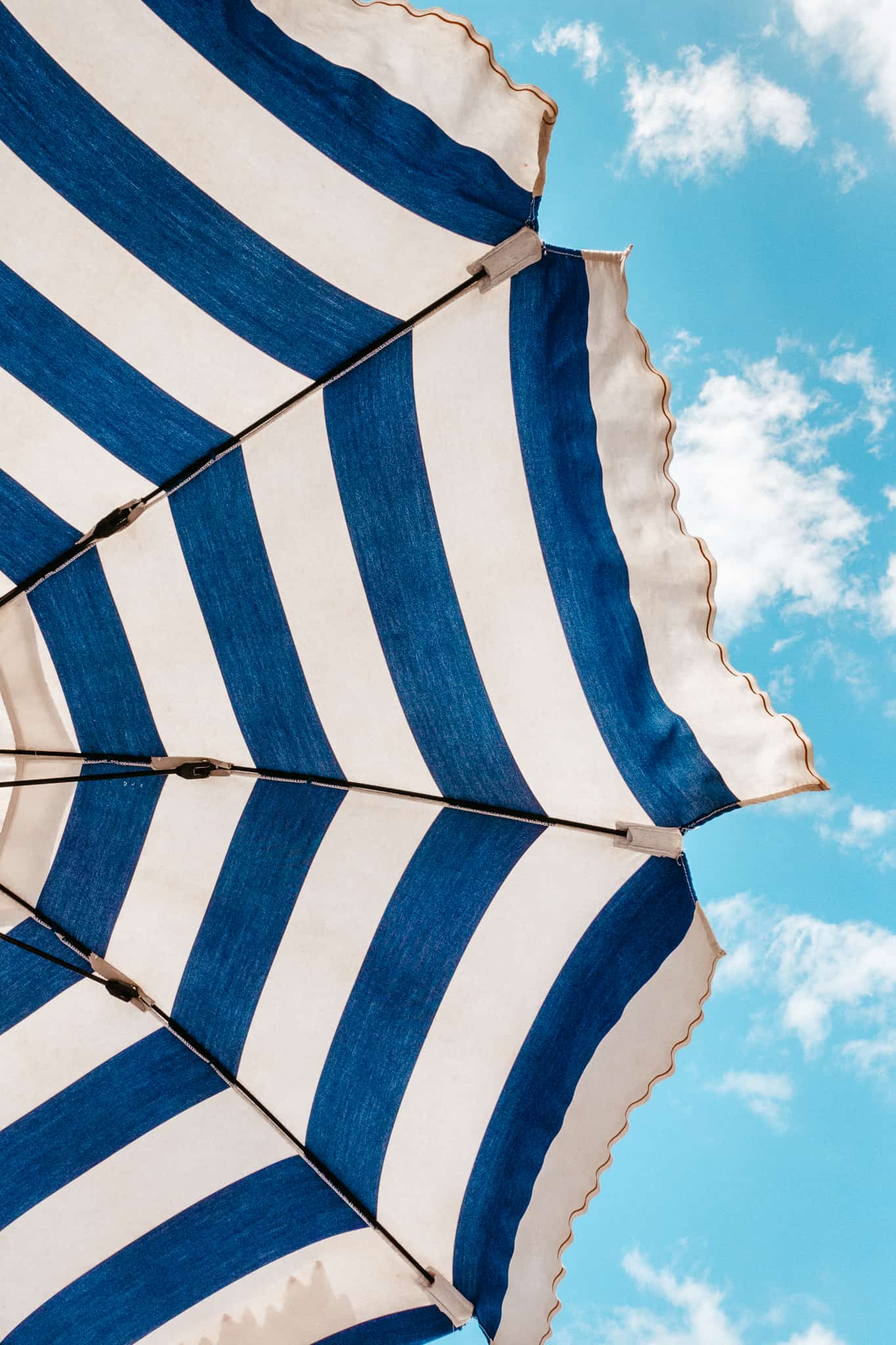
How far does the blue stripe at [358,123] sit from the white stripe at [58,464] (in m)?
0.83

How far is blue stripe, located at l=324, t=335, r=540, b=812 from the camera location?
1.97 meters

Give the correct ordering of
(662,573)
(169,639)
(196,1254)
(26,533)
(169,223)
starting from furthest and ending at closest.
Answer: (196,1254) → (169,639) → (26,533) → (662,573) → (169,223)

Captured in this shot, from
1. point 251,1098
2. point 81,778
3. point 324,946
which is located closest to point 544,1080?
point 324,946

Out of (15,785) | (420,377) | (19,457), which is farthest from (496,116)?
(15,785)

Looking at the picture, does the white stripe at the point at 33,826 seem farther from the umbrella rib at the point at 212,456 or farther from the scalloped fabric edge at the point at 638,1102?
the scalloped fabric edge at the point at 638,1102

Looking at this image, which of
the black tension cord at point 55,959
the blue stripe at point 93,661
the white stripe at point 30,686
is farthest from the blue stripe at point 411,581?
the black tension cord at point 55,959

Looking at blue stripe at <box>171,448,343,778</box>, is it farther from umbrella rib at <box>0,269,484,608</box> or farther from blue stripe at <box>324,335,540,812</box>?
blue stripe at <box>324,335,540,812</box>

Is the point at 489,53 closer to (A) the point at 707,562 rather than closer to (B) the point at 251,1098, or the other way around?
(A) the point at 707,562

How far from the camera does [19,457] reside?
2.04 meters

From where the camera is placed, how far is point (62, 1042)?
226cm

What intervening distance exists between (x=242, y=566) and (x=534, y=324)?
914mm

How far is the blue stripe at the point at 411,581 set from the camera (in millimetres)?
1966

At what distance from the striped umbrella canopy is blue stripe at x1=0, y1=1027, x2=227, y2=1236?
0.04ft

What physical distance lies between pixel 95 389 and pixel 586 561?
47.3 inches
